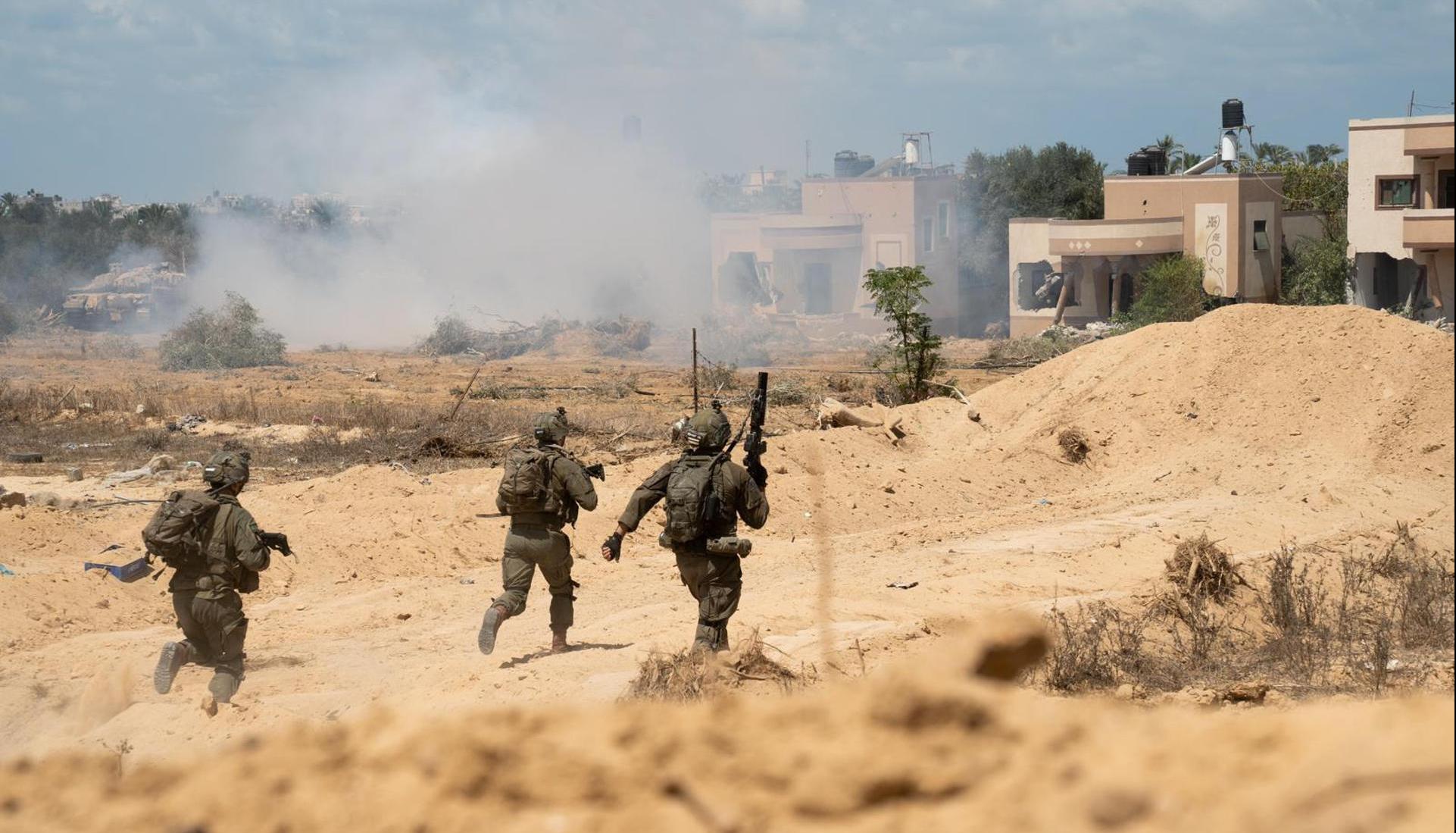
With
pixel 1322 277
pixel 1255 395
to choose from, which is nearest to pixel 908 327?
pixel 1255 395

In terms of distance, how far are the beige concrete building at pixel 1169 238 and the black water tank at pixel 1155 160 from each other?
150 centimetres

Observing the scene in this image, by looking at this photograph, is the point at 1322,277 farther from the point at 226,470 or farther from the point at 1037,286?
the point at 226,470

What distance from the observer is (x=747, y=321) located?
48531 millimetres

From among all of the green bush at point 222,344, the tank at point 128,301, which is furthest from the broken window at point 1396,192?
the tank at point 128,301

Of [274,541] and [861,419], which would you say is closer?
[274,541]

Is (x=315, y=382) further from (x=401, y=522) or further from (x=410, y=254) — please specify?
(x=410, y=254)

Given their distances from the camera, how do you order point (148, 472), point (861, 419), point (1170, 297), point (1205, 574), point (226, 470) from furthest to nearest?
1. point (1170, 297)
2. point (861, 419)
3. point (148, 472)
4. point (1205, 574)
5. point (226, 470)

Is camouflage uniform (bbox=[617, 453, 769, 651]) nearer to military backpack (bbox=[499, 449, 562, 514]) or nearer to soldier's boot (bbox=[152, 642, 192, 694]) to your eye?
military backpack (bbox=[499, 449, 562, 514])

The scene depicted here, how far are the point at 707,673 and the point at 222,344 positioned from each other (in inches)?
1285

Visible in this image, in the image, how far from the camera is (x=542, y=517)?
345 inches

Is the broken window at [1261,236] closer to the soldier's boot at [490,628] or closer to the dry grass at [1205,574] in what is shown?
the dry grass at [1205,574]

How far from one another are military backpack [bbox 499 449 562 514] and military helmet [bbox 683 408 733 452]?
1.04 m

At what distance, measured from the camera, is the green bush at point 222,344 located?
36.4m

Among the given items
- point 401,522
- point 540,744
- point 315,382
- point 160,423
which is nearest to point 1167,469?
point 401,522
